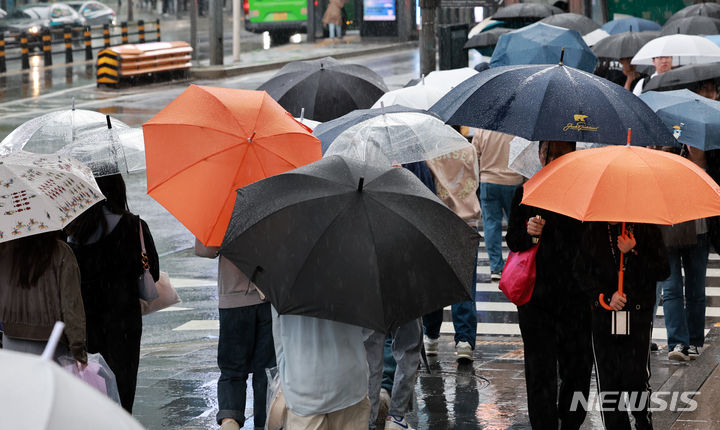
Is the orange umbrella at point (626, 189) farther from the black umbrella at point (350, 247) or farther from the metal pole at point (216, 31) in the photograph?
the metal pole at point (216, 31)

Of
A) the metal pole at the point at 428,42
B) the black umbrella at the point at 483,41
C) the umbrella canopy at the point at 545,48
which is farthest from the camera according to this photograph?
the black umbrella at the point at 483,41

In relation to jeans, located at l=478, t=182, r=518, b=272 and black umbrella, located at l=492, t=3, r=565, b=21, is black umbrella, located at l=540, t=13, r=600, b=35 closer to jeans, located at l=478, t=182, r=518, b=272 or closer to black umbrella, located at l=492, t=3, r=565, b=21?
black umbrella, located at l=492, t=3, r=565, b=21

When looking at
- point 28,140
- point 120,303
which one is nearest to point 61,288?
point 120,303

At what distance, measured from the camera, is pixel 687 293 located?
8.33 metres

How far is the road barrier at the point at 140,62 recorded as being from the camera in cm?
3017

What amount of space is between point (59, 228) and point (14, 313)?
48cm

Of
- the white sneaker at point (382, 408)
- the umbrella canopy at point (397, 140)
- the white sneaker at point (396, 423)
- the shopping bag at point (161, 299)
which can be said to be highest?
the umbrella canopy at point (397, 140)

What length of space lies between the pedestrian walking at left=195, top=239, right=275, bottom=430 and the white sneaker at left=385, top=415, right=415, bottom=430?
0.82 m

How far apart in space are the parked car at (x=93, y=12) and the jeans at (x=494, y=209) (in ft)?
140

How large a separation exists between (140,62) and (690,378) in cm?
2534

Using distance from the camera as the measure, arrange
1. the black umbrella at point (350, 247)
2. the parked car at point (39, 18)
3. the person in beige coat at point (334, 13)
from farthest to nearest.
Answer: the parked car at point (39, 18)
the person in beige coat at point (334, 13)
the black umbrella at point (350, 247)

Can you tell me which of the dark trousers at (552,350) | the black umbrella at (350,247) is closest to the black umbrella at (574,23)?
Result: the dark trousers at (552,350)

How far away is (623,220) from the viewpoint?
550 centimetres

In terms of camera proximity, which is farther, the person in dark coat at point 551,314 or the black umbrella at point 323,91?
the black umbrella at point 323,91
